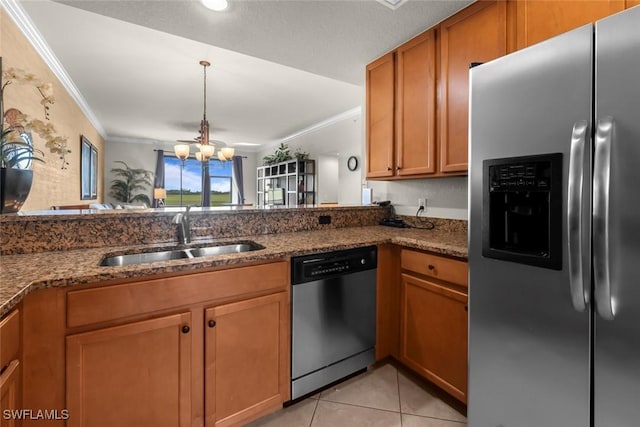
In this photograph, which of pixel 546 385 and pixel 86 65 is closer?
pixel 546 385

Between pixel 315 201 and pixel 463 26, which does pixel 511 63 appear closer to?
pixel 463 26

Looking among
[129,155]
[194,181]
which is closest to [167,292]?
[129,155]

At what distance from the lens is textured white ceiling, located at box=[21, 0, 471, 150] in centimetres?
176

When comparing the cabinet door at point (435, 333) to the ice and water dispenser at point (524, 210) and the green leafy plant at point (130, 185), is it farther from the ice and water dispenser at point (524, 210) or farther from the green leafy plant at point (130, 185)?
the green leafy plant at point (130, 185)

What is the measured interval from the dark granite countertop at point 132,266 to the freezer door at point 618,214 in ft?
1.97

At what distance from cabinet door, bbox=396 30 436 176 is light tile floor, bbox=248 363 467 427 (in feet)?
4.58

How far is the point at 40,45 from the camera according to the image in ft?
9.05

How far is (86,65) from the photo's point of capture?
328 cm

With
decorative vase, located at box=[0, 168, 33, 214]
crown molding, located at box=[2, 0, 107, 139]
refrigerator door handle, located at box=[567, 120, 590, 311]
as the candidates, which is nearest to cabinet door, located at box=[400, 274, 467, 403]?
refrigerator door handle, located at box=[567, 120, 590, 311]

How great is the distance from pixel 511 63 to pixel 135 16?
2.05m

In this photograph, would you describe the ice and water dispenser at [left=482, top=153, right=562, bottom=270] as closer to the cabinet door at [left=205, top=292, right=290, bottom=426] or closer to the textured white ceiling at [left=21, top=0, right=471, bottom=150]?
the cabinet door at [left=205, top=292, right=290, bottom=426]

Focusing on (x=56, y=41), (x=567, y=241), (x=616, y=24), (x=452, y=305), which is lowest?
(x=452, y=305)

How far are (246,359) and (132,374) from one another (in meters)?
0.47

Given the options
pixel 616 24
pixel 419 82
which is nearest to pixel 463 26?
pixel 419 82
